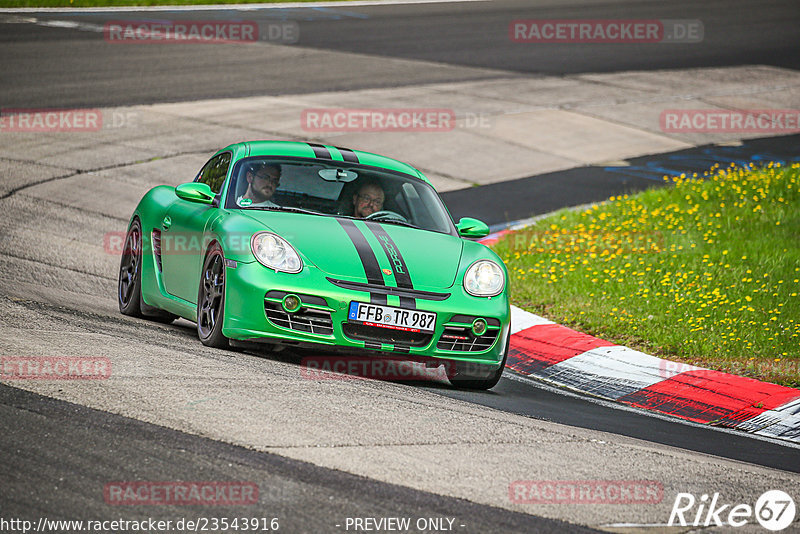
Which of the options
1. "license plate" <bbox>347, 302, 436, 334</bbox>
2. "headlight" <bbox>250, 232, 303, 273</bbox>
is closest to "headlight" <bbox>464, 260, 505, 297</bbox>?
"license plate" <bbox>347, 302, 436, 334</bbox>

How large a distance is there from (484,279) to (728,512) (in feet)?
8.92

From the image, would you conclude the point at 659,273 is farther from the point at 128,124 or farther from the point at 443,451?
the point at 128,124

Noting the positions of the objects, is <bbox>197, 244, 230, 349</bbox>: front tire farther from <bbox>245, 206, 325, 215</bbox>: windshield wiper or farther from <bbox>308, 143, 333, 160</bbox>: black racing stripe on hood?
<bbox>308, 143, 333, 160</bbox>: black racing stripe on hood

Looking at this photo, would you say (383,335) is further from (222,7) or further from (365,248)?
(222,7)

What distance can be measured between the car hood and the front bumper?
5.2 inches

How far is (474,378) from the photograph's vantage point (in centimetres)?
716

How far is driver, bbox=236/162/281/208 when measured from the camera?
7535mm

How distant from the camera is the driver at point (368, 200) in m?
7.75

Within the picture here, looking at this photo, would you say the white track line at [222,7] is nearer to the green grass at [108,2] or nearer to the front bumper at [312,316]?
the green grass at [108,2]

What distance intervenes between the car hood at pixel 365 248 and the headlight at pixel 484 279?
0.37 ft

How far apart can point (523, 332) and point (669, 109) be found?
12.7m

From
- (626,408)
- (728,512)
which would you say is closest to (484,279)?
(626,408)

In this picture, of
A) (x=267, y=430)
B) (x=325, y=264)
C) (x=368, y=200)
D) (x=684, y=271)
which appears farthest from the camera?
(x=684, y=271)

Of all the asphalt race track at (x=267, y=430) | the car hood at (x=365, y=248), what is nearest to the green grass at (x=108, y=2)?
the asphalt race track at (x=267, y=430)
